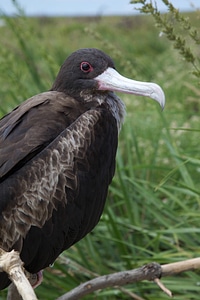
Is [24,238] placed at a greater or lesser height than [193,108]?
greater

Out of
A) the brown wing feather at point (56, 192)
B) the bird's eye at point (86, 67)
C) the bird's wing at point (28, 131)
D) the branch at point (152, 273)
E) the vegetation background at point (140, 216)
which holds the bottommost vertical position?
the vegetation background at point (140, 216)

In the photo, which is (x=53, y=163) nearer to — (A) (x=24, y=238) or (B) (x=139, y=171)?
(A) (x=24, y=238)

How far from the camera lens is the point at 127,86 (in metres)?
2.19

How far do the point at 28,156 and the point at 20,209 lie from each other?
0.51ft

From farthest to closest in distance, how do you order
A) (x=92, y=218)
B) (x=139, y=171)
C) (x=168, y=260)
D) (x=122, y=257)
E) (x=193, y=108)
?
(x=193, y=108), (x=139, y=171), (x=122, y=257), (x=168, y=260), (x=92, y=218)

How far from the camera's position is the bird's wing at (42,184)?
2078 millimetres

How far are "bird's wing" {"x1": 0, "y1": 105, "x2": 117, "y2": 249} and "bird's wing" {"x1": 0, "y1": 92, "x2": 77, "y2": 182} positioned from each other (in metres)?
0.03

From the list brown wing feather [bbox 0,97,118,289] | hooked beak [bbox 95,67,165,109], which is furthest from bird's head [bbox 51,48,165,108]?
brown wing feather [bbox 0,97,118,289]

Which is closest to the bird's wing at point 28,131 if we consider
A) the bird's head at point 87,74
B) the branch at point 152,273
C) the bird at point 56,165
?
the bird at point 56,165

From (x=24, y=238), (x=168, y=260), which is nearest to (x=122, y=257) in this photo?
(x=168, y=260)

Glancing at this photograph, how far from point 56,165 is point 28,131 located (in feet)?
0.43

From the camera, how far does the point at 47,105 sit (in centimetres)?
221

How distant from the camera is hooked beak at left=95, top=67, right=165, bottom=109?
2096 mm

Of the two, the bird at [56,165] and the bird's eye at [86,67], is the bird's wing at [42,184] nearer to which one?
the bird at [56,165]
